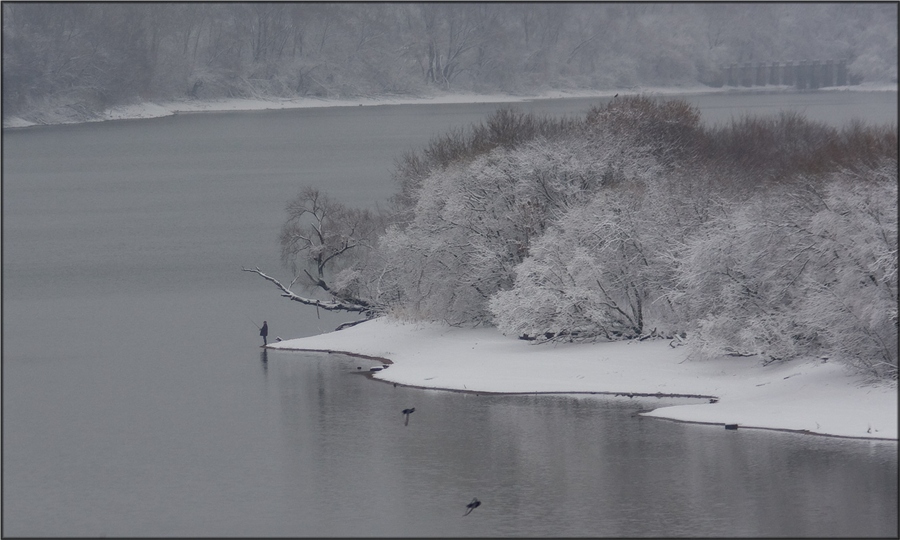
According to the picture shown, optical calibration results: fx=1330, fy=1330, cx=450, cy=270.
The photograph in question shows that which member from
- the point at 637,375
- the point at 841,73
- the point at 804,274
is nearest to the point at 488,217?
the point at 637,375

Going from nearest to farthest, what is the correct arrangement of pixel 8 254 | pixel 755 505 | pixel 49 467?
1. pixel 755 505
2. pixel 49 467
3. pixel 8 254

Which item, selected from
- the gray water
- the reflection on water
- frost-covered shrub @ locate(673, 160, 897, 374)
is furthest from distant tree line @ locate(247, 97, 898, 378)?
A: the reflection on water

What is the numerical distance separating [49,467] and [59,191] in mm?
81695

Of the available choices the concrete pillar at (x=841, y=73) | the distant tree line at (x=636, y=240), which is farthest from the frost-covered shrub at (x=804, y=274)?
the concrete pillar at (x=841, y=73)

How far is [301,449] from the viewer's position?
3531 cm

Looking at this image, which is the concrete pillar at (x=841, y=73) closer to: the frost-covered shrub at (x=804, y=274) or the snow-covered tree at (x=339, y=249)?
the snow-covered tree at (x=339, y=249)

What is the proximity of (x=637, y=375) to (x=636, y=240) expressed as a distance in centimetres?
635

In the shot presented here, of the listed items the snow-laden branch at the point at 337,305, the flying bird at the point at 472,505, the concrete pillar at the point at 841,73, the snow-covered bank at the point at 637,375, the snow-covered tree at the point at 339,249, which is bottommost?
the flying bird at the point at 472,505

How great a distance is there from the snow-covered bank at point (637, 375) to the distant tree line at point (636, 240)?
739 mm

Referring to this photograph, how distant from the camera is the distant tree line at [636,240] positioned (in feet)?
122

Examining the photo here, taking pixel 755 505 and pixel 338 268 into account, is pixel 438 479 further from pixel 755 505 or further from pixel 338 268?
pixel 338 268

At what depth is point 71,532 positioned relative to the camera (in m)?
27.8

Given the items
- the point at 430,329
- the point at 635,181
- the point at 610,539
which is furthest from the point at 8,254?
the point at 610,539

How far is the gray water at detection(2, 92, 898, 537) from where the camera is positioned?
28266 mm
